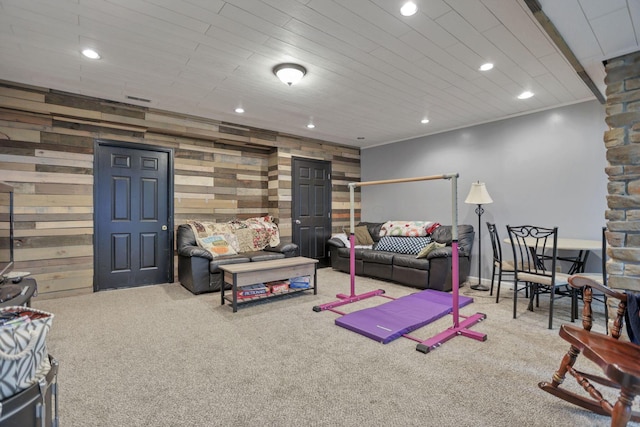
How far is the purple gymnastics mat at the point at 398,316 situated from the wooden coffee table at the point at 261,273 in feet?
3.15

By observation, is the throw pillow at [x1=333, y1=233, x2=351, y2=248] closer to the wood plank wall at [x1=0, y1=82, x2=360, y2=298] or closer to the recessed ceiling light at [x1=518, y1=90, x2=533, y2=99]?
the wood plank wall at [x1=0, y1=82, x2=360, y2=298]

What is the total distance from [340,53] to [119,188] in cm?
346

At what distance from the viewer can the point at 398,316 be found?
3.27 metres

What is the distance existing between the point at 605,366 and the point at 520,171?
Result: 369 centimetres

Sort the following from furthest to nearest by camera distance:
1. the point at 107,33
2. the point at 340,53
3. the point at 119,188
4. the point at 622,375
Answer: the point at 119,188, the point at 340,53, the point at 107,33, the point at 622,375

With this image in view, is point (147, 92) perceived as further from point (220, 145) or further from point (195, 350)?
point (195, 350)

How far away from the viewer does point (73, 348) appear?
2588 millimetres

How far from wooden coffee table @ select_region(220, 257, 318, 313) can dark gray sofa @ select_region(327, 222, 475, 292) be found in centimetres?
124

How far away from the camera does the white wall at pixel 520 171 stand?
3.93 m

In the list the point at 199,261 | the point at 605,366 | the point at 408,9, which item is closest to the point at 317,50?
the point at 408,9

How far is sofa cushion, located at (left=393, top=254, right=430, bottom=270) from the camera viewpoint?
4.45 m

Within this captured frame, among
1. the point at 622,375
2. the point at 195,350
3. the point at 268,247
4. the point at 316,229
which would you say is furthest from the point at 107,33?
the point at 316,229

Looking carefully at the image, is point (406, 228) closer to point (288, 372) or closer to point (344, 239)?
point (344, 239)

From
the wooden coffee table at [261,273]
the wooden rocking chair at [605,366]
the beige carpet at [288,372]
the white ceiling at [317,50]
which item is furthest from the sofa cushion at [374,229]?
the wooden rocking chair at [605,366]
